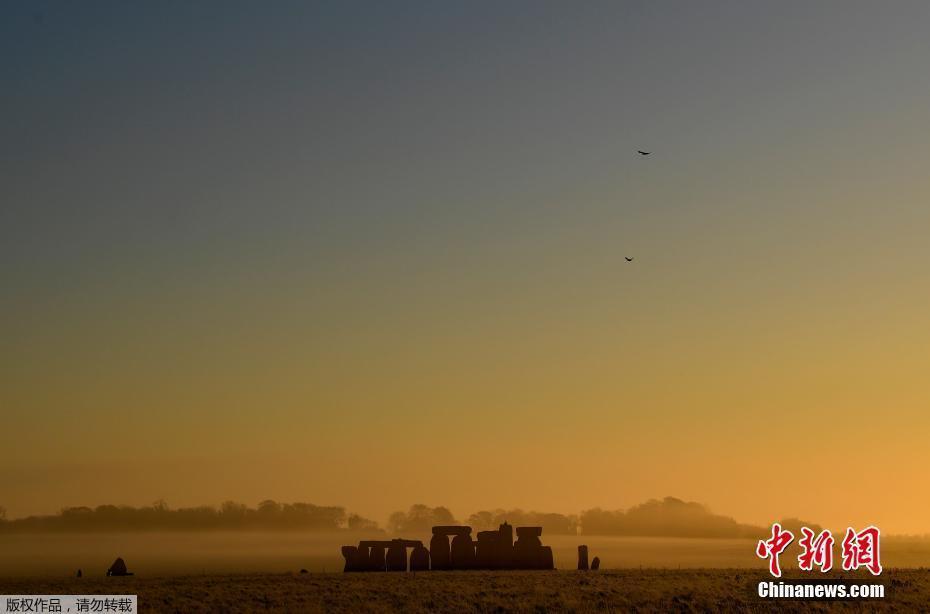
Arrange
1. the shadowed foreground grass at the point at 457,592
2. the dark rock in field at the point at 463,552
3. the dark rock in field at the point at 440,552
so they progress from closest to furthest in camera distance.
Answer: the shadowed foreground grass at the point at 457,592 → the dark rock in field at the point at 440,552 → the dark rock in field at the point at 463,552

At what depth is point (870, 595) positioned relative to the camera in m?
59.8

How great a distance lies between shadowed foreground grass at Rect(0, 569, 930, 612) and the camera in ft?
179

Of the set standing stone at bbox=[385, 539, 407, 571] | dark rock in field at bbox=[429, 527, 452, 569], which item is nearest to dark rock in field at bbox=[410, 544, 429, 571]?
standing stone at bbox=[385, 539, 407, 571]

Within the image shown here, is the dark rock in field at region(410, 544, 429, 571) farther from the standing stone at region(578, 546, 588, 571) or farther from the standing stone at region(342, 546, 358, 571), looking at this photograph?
the standing stone at region(578, 546, 588, 571)

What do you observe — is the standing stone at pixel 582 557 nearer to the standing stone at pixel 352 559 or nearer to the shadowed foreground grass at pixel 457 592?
the shadowed foreground grass at pixel 457 592

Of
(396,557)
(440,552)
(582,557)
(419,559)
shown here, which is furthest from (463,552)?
(582,557)

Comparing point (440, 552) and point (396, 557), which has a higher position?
point (440, 552)

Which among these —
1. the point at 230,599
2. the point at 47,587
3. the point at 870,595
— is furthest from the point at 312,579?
the point at 870,595

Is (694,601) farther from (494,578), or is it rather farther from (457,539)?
(457,539)

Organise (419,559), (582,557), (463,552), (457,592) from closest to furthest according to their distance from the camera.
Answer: (457,592)
(582,557)
(419,559)
(463,552)

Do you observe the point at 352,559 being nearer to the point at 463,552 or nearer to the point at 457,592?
the point at 463,552

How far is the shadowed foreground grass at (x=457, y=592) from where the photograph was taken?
179 ft

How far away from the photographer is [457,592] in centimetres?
5816

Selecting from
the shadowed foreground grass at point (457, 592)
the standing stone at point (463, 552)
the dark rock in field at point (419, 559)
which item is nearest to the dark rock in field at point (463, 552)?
the standing stone at point (463, 552)
